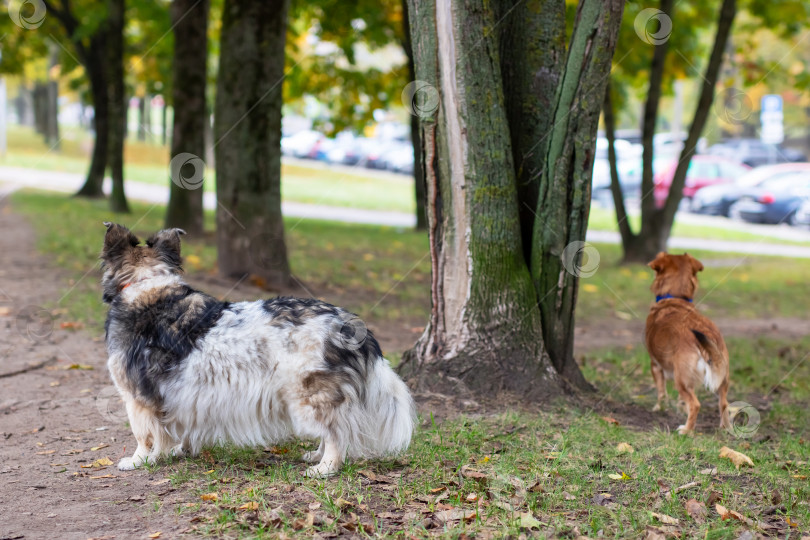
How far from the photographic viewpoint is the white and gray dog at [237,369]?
4.31 metres

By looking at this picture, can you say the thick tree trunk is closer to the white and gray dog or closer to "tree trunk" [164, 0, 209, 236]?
"tree trunk" [164, 0, 209, 236]

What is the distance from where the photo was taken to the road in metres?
20.1

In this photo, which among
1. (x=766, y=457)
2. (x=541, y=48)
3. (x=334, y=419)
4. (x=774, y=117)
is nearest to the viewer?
(x=334, y=419)

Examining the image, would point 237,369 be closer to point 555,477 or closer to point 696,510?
point 555,477

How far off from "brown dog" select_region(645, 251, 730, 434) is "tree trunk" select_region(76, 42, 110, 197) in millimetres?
18295

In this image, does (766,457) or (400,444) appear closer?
(400,444)

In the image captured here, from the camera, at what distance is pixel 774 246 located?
20.9 meters

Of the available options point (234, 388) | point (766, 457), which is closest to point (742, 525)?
point (766, 457)

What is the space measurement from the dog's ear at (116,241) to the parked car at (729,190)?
2525 cm

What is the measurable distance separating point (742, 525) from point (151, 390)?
3166mm

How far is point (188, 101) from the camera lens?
47.4 ft

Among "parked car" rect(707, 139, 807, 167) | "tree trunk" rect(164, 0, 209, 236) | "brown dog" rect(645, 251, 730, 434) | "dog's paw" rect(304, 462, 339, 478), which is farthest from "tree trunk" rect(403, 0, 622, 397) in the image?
"parked car" rect(707, 139, 807, 167)

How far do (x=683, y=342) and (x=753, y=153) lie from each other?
33322mm

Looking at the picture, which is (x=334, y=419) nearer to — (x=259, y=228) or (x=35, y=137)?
(x=259, y=228)
